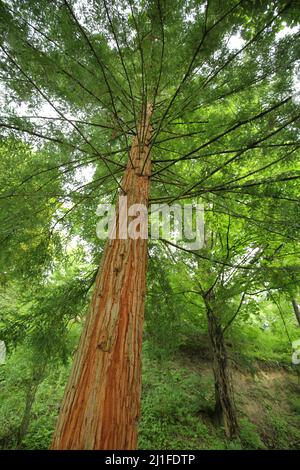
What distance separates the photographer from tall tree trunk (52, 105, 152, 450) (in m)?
1.34

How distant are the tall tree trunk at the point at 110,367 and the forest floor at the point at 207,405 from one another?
3.06 meters

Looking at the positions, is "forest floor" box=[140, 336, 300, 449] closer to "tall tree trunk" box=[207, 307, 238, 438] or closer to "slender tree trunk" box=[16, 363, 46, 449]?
"tall tree trunk" box=[207, 307, 238, 438]

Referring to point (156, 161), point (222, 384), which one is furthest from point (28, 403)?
point (156, 161)

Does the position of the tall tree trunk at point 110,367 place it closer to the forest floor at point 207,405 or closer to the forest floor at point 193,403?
the forest floor at point 193,403

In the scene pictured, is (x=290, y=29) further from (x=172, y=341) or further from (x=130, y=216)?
(x=172, y=341)

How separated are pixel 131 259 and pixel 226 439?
4549mm

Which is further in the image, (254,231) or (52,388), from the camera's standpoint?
(52,388)

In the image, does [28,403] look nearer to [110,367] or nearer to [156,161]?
[110,367]

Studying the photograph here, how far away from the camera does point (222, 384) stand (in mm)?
4953

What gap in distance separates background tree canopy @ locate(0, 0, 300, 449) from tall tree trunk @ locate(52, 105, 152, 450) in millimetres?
212

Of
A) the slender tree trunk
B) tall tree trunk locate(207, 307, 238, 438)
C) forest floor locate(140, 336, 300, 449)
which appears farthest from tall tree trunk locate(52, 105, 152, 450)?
the slender tree trunk

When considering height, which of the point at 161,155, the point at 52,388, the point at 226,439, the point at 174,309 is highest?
the point at 161,155
